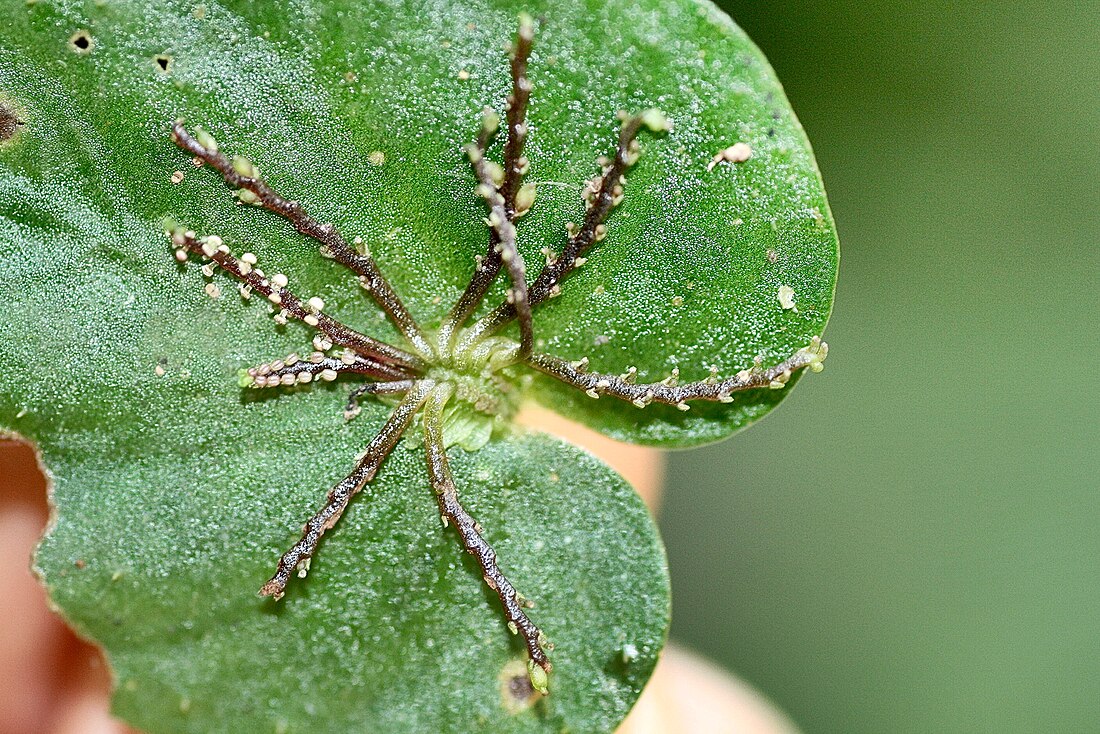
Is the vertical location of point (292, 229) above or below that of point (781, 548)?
above

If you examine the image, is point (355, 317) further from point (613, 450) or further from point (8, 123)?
point (613, 450)

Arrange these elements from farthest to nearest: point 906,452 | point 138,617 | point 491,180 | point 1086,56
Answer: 1. point 906,452
2. point 1086,56
3. point 138,617
4. point 491,180

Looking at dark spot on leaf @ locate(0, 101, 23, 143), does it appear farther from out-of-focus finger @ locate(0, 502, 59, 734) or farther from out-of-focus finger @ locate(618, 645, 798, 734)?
out-of-focus finger @ locate(618, 645, 798, 734)

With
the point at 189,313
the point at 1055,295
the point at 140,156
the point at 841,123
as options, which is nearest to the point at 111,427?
the point at 189,313

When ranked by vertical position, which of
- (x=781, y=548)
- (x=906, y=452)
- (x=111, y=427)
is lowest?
(x=781, y=548)

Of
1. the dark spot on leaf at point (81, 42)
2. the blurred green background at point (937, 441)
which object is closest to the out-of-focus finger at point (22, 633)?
the dark spot on leaf at point (81, 42)

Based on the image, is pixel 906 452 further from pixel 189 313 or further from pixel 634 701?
pixel 189 313

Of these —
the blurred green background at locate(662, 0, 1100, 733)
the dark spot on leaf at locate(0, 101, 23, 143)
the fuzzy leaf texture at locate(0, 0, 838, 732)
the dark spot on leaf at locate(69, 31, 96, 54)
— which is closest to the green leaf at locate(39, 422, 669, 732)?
the fuzzy leaf texture at locate(0, 0, 838, 732)

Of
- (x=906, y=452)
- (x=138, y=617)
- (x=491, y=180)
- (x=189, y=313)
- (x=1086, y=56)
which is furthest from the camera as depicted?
(x=906, y=452)
